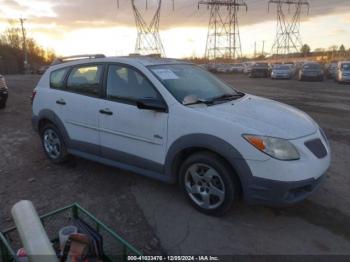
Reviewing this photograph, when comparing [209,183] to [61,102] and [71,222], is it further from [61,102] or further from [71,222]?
[61,102]

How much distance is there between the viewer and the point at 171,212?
13.3 ft

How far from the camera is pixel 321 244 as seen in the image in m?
3.38

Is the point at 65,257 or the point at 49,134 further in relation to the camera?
the point at 49,134

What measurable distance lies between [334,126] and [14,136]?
7.78 m

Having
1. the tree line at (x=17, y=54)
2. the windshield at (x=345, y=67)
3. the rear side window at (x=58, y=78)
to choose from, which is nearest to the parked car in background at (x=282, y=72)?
the windshield at (x=345, y=67)

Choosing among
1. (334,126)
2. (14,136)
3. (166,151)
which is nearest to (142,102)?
(166,151)

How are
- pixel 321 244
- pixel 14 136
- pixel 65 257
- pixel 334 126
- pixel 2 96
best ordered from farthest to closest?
pixel 2 96 < pixel 334 126 < pixel 14 136 < pixel 321 244 < pixel 65 257

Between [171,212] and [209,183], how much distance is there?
598 mm

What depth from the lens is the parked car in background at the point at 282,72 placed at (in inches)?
1265

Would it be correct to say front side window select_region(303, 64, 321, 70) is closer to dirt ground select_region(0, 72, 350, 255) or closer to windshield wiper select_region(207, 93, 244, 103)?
dirt ground select_region(0, 72, 350, 255)

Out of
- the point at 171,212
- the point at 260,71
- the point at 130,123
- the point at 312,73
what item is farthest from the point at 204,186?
the point at 260,71

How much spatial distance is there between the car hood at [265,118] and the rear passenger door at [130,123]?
709 mm

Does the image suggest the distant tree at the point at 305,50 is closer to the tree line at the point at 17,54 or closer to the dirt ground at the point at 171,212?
the tree line at the point at 17,54

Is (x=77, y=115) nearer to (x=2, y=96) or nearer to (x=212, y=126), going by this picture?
(x=212, y=126)
